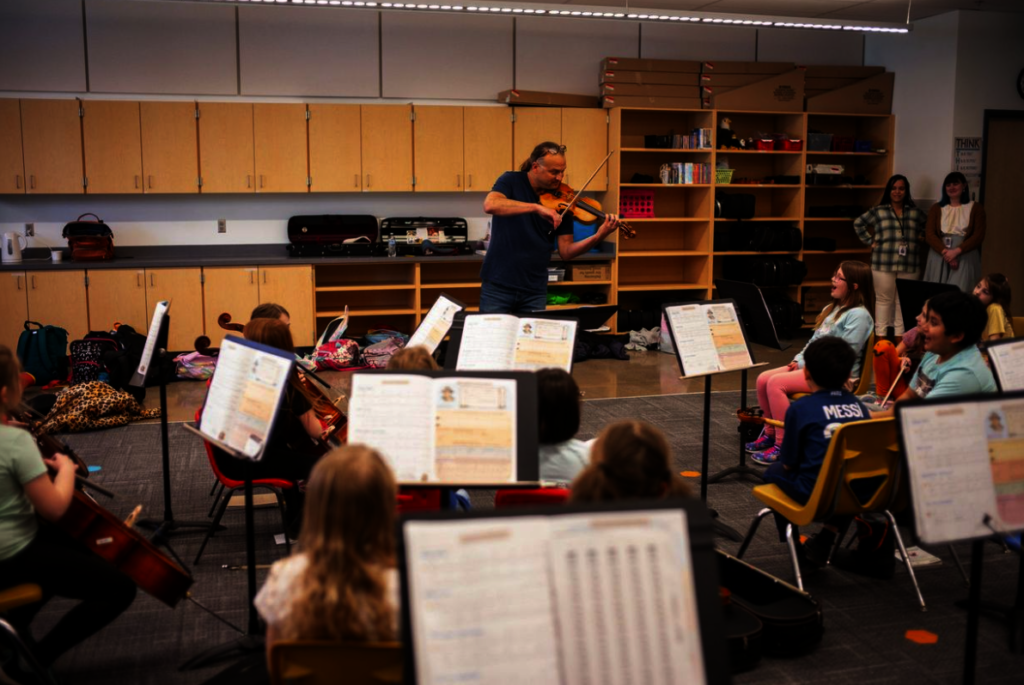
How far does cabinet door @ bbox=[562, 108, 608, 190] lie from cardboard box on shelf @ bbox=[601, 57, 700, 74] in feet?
1.53

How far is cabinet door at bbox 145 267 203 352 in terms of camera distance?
8.19m

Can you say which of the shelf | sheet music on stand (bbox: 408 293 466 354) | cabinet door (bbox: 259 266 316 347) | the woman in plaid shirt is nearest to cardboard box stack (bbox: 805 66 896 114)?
the woman in plaid shirt

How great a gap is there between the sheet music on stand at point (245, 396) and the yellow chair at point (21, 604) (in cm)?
67

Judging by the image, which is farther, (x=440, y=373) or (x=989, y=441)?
(x=440, y=373)

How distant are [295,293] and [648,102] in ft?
12.9

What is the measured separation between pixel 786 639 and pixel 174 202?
23.6 ft

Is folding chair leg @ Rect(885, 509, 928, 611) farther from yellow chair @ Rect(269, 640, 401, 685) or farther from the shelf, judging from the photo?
the shelf

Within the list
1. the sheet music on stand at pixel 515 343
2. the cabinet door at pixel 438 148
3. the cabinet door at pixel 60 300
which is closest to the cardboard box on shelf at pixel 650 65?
the cabinet door at pixel 438 148

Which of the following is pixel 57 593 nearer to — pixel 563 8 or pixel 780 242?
pixel 563 8

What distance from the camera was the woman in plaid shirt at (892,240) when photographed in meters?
9.15

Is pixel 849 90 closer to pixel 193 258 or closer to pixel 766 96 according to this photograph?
pixel 766 96

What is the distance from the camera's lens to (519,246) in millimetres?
5219

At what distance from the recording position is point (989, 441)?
2.48 meters

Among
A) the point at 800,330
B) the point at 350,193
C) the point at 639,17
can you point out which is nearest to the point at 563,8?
the point at 639,17
